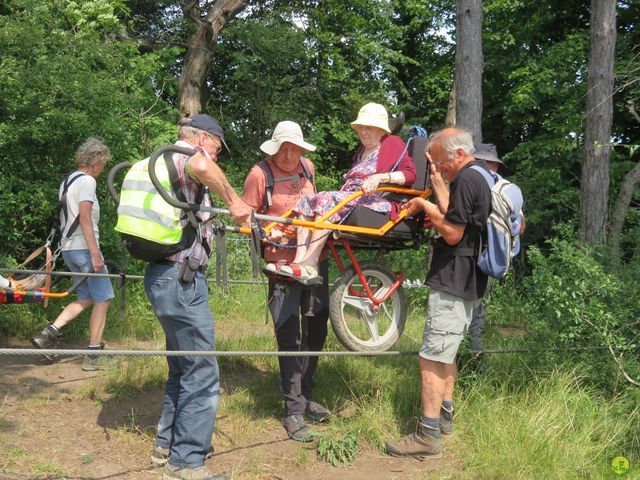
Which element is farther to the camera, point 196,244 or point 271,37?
point 271,37

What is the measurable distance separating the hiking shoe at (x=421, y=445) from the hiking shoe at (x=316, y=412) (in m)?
0.76

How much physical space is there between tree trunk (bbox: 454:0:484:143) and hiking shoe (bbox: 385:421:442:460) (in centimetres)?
252

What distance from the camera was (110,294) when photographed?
6.19 metres

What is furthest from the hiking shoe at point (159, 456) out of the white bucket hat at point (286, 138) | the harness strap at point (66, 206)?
the harness strap at point (66, 206)

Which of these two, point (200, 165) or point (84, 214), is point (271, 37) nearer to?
point (84, 214)

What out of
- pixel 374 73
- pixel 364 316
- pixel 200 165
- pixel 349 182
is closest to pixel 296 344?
pixel 364 316

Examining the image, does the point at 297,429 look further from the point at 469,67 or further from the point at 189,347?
the point at 469,67

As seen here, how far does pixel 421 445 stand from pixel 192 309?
1.72 metres

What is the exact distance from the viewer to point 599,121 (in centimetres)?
731

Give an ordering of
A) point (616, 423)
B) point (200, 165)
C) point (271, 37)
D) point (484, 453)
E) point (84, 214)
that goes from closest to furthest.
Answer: point (200, 165)
point (484, 453)
point (616, 423)
point (84, 214)
point (271, 37)

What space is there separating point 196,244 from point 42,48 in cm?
478

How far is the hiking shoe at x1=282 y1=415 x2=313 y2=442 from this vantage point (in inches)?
181

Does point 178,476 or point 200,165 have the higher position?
point 200,165

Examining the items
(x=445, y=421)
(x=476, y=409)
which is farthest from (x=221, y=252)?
(x=476, y=409)
